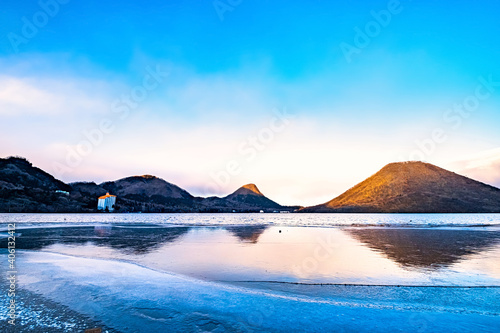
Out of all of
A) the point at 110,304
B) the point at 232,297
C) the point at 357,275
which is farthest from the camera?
the point at 357,275

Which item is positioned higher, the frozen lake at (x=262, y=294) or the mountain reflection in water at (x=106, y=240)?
the frozen lake at (x=262, y=294)

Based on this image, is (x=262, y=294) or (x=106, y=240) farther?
(x=106, y=240)

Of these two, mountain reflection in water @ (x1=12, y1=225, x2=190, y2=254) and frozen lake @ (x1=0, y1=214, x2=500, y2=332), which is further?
mountain reflection in water @ (x1=12, y1=225, x2=190, y2=254)

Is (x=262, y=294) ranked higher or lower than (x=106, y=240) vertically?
higher

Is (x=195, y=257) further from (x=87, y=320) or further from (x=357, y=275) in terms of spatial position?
(x=87, y=320)

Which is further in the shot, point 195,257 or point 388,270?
point 195,257

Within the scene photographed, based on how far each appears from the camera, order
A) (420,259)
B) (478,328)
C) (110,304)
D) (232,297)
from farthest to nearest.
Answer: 1. (420,259)
2. (232,297)
3. (110,304)
4. (478,328)

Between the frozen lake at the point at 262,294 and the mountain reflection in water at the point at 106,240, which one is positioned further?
the mountain reflection in water at the point at 106,240

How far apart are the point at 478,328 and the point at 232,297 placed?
7.00m

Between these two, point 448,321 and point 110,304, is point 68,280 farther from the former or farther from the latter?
point 448,321

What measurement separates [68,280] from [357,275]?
42.2 ft

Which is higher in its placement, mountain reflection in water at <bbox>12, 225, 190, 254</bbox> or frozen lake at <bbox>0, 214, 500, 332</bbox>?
frozen lake at <bbox>0, 214, 500, 332</bbox>

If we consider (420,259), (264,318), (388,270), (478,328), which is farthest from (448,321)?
(420,259)

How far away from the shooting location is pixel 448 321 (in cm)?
833
